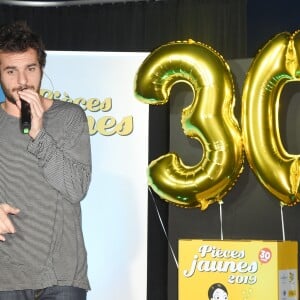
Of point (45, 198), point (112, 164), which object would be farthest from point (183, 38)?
point (45, 198)

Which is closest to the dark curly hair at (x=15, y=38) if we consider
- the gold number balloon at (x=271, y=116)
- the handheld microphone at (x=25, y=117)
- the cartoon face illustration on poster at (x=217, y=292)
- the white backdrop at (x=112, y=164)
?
the handheld microphone at (x=25, y=117)

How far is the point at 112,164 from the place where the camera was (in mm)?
2840

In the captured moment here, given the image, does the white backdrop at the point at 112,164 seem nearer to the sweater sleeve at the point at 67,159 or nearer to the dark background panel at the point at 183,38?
the dark background panel at the point at 183,38

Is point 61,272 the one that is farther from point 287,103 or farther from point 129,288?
point 287,103

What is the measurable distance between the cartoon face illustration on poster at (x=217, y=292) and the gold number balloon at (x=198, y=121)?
31cm

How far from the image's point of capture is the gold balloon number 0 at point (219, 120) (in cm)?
268

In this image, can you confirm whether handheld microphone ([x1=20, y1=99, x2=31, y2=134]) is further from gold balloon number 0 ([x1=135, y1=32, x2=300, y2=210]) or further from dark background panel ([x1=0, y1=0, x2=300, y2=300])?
dark background panel ([x1=0, y1=0, x2=300, y2=300])

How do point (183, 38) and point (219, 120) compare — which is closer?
point (219, 120)

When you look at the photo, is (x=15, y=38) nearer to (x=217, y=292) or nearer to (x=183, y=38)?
(x=217, y=292)

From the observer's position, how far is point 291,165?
2.65 meters

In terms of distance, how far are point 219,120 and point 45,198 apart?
2.73 feet

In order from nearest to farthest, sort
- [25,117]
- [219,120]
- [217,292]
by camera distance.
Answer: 1. [25,117]
2. [217,292]
3. [219,120]

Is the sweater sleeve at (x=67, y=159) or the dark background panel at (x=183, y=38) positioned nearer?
the sweater sleeve at (x=67, y=159)

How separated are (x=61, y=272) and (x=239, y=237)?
3.05ft
